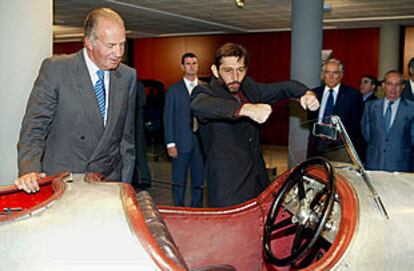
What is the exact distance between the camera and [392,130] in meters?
5.30

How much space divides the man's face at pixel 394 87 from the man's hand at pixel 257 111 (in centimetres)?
274

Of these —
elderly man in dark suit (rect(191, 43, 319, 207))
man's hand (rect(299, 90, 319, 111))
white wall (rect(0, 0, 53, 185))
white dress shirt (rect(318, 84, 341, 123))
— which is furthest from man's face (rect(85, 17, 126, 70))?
white dress shirt (rect(318, 84, 341, 123))

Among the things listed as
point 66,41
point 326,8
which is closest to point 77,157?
point 326,8

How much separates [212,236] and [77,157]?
34.5 inches

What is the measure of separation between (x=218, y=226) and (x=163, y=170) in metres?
6.38

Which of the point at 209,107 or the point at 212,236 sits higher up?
the point at 209,107

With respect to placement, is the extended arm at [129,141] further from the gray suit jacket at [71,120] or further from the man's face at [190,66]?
the man's face at [190,66]

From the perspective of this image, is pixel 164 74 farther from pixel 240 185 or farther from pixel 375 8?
pixel 240 185

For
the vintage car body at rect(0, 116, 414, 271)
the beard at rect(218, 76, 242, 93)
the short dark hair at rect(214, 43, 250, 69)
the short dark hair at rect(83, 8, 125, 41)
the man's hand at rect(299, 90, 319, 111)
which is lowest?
the vintage car body at rect(0, 116, 414, 271)

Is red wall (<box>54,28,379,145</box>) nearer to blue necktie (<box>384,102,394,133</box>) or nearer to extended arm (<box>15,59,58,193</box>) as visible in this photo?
blue necktie (<box>384,102,394,133</box>)

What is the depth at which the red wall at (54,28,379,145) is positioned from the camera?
13.7 metres

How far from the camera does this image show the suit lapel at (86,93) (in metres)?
3.17

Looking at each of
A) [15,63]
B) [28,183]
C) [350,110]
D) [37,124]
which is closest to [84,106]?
[37,124]

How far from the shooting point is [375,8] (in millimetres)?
10305
